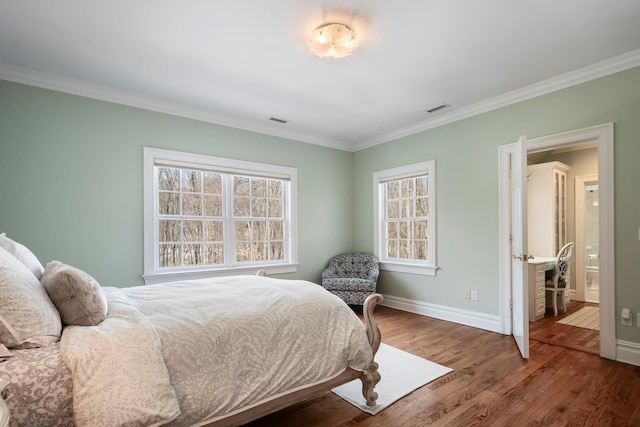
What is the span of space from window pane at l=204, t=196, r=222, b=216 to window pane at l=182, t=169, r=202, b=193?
168mm

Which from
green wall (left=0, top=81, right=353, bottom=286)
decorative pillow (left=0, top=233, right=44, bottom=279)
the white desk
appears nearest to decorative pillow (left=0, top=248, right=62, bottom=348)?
decorative pillow (left=0, top=233, right=44, bottom=279)

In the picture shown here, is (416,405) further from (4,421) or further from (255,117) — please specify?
(255,117)

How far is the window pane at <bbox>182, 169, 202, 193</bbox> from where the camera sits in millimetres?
3871

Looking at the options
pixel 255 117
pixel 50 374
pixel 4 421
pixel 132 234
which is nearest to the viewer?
pixel 4 421

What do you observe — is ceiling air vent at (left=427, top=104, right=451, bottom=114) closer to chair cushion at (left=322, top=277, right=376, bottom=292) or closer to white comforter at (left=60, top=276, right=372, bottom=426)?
chair cushion at (left=322, top=277, right=376, bottom=292)

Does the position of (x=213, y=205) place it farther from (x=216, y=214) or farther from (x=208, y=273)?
(x=208, y=273)

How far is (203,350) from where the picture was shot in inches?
58.6

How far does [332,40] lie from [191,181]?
8.22 ft

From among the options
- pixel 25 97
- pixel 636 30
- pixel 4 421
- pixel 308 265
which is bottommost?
pixel 308 265

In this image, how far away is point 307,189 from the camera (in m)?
4.87

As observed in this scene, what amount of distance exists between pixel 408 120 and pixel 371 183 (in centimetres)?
119

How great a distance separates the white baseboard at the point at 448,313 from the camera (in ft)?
12.0

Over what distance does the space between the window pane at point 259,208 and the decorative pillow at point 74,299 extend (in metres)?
2.94

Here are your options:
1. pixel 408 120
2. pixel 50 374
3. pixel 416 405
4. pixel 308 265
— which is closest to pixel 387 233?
pixel 308 265
